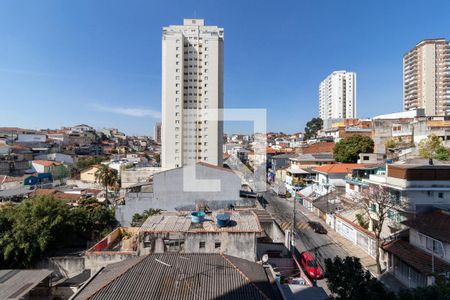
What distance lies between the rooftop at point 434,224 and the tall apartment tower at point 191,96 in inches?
1494

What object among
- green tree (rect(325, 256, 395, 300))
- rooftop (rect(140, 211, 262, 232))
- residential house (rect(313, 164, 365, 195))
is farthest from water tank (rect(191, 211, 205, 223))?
residential house (rect(313, 164, 365, 195))

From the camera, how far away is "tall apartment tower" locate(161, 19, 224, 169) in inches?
1992

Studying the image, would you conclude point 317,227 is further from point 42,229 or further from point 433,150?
point 42,229

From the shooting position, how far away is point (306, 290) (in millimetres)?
12852

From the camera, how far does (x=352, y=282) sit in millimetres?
8984

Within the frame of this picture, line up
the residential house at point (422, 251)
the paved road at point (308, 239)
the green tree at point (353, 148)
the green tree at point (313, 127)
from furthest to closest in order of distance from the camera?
the green tree at point (313, 127), the green tree at point (353, 148), the paved road at point (308, 239), the residential house at point (422, 251)

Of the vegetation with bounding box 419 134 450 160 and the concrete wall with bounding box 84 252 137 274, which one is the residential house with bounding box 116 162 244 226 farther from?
the vegetation with bounding box 419 134 450 160

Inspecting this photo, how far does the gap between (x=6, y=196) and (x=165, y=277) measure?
30.6 m

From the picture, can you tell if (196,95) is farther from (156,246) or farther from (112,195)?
(156,246)

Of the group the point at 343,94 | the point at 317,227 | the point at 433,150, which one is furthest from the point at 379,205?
the point at 343,94

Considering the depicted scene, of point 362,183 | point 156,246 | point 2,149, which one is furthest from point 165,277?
point 2,149

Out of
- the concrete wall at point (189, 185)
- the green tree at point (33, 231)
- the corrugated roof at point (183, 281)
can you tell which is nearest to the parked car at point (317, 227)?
the concrete wall at point (189, 185)

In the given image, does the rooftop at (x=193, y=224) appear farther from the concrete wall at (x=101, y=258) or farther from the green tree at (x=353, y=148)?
the green tree at (x=353, y=148)

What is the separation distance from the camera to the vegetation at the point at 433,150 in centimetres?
2730
